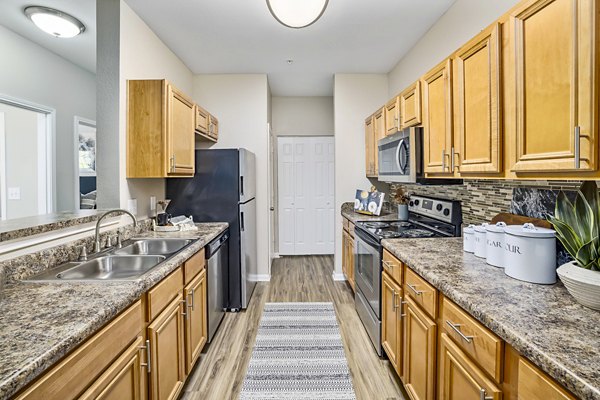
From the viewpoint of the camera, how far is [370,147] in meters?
3.93

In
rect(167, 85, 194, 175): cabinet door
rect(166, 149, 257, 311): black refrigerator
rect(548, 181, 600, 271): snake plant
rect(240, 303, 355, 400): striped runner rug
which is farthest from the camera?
rect(166, 149, 257, 311): black refrigerator

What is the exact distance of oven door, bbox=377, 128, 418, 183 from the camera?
2426 millimetres

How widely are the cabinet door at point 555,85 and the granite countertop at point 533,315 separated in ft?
1.45

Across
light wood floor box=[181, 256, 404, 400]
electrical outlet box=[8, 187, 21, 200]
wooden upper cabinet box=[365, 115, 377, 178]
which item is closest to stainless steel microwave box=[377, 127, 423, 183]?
wooden upper cabinet box=[365, 115, 377, 178]

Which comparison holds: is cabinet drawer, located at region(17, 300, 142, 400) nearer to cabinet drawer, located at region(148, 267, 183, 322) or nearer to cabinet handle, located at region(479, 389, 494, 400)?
cabinet drawer, located at region(148, 267, 183, 322)

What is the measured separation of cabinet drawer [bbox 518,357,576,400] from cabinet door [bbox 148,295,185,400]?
1429 mm

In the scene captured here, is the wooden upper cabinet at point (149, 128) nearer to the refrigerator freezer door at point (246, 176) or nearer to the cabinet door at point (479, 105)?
the refrigerator freezer door at point (246, 176)

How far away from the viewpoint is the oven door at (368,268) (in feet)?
7.90

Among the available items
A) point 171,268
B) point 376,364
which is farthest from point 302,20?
point 376,364

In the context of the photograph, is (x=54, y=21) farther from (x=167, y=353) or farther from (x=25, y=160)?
(x=167, y=353)

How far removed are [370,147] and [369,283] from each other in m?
1.80

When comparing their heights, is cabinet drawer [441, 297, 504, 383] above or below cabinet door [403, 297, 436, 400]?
above

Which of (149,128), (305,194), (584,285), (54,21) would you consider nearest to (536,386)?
(584,285)

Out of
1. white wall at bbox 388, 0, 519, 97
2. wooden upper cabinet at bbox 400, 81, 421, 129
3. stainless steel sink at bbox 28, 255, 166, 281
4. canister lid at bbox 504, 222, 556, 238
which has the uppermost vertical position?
white wall at bbox 388, 0, 519, 97
